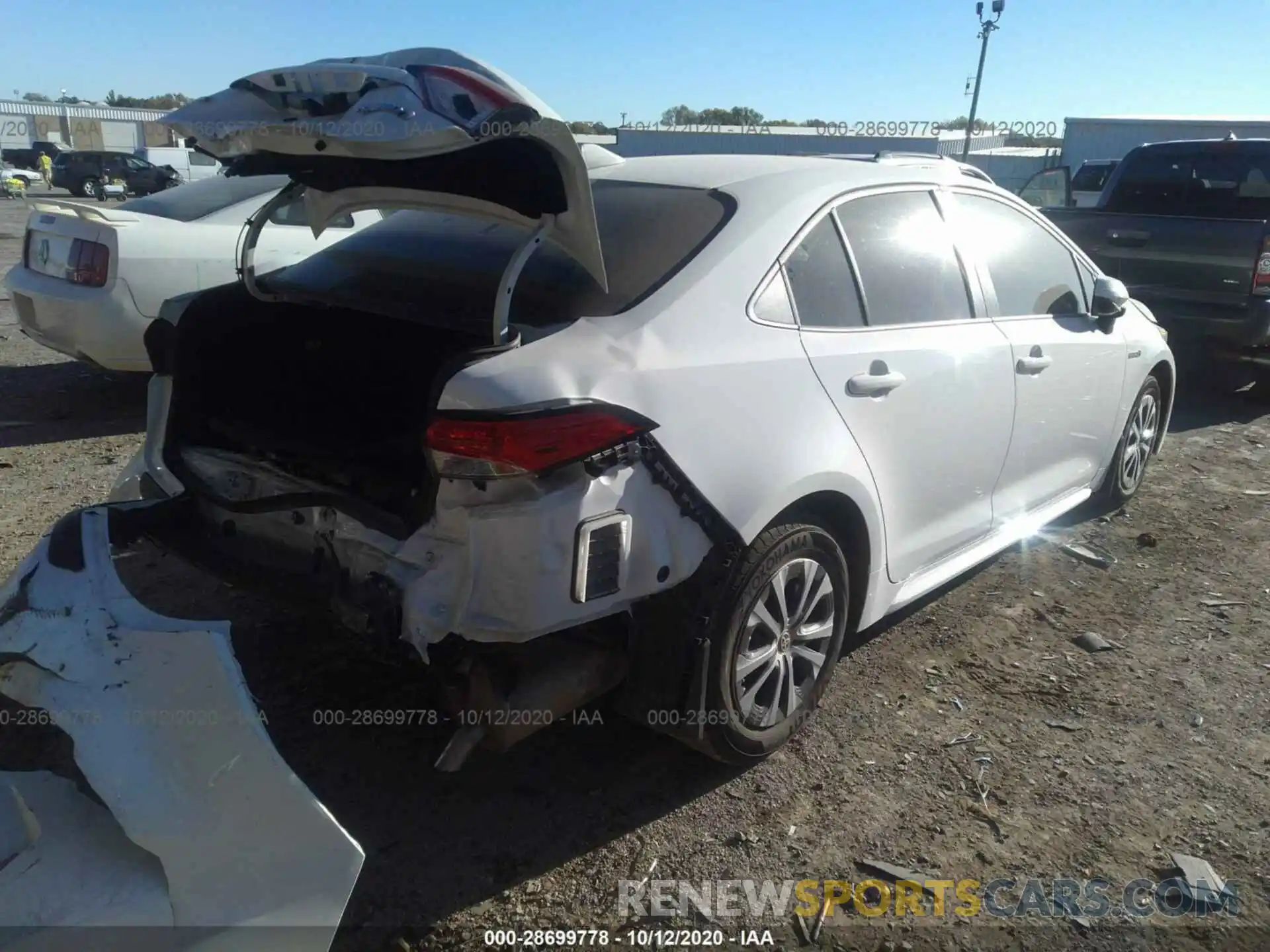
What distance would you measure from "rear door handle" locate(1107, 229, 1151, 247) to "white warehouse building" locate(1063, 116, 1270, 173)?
2091 centimetres

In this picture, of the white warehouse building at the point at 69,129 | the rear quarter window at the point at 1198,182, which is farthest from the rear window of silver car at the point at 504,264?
the white warehouse building at the point at 69,129

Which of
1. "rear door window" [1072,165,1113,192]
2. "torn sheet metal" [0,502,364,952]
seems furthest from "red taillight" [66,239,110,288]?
"rear door window" [1072,165,1113,192]

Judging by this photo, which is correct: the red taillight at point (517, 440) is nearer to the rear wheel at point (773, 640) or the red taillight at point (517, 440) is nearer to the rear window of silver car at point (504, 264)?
the rear window of silver car at point (504, 264)

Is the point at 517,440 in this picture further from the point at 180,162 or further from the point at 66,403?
the point at 180,162

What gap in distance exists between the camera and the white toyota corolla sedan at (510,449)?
218cm

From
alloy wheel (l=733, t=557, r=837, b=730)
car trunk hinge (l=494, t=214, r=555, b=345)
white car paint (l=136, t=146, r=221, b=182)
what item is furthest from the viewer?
white car paint (l=136, t=146, r=221, b=182)

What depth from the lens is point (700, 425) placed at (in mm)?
2490

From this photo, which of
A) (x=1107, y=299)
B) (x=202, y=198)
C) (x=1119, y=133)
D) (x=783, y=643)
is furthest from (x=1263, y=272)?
(x=1119, y=133)

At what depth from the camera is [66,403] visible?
6.60m

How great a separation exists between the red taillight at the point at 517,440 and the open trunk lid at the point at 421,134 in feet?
1.65

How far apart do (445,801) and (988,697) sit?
1916mm

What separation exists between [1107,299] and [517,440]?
3.18 meters

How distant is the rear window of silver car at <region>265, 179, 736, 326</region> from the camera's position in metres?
2.66

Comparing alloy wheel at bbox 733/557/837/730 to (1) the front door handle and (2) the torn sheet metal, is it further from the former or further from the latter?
(1) the front door handle
